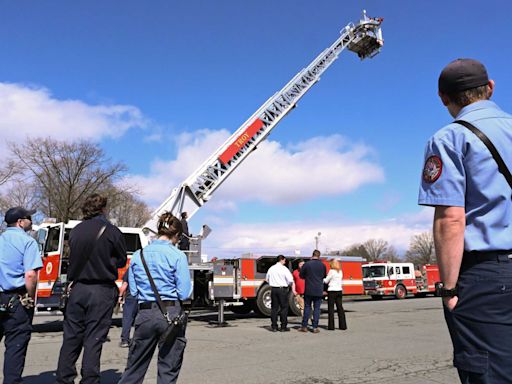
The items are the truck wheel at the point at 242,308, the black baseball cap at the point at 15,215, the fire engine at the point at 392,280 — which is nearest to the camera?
the black baseball cap at the point at 15,215

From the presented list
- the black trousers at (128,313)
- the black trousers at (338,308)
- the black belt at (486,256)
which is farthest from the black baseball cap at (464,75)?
the black trousers at (338,308)

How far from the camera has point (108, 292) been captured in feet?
13.9

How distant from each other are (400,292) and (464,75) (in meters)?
26.1

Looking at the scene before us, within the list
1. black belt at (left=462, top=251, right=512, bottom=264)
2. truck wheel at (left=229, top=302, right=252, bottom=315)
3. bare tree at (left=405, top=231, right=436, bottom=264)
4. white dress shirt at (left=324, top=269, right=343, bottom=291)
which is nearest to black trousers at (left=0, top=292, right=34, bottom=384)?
black belt at (left=462, top=251, right=512, bottom=264)

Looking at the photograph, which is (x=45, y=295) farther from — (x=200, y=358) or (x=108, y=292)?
(x=108, y=292)

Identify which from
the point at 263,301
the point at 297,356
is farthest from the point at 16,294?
the point at 263,301

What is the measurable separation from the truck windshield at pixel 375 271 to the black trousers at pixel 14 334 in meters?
24.0

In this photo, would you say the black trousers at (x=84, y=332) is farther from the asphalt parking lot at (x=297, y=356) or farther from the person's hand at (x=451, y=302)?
the person's hand at (x=451, y=302)

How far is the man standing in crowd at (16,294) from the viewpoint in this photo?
4.08 m

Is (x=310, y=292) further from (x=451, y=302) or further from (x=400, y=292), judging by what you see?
(x=400, y=292)

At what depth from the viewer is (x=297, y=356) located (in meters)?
7.03

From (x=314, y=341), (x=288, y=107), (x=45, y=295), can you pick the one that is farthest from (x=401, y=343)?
(x=288, y=107)

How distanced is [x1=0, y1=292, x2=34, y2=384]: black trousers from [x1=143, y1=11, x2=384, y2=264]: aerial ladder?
27.8 ft

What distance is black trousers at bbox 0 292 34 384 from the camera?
13.2 feet
